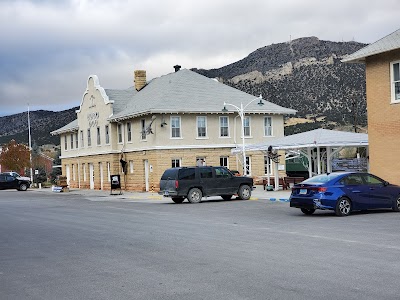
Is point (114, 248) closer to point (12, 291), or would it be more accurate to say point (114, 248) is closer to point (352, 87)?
point (12, 291)

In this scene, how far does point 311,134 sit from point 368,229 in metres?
22.8

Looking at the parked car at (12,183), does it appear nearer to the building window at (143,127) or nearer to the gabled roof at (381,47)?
the building window at (143,127)

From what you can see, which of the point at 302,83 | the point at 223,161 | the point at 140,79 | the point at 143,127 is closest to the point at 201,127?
the point at 223,161

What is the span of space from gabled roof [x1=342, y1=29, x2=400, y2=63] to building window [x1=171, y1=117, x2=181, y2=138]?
21618 mm

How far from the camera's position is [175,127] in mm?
49000

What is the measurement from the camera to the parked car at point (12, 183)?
69688 millimetres

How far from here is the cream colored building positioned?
4847 centimetres

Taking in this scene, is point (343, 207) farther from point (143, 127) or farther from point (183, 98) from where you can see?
point (183, 98)

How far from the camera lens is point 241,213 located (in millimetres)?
23531

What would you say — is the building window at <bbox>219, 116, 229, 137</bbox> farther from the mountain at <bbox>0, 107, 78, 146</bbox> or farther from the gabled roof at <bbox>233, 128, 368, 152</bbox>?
the mountain at <bbox>0, 107, 78, 146</bbox>

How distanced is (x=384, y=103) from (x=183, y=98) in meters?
24.4

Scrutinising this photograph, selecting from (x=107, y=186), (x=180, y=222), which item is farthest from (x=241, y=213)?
(x=107, y=186)

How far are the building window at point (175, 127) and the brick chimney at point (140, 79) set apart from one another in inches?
426

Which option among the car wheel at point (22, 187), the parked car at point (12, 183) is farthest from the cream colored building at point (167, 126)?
the parked car at point (12, 183)
